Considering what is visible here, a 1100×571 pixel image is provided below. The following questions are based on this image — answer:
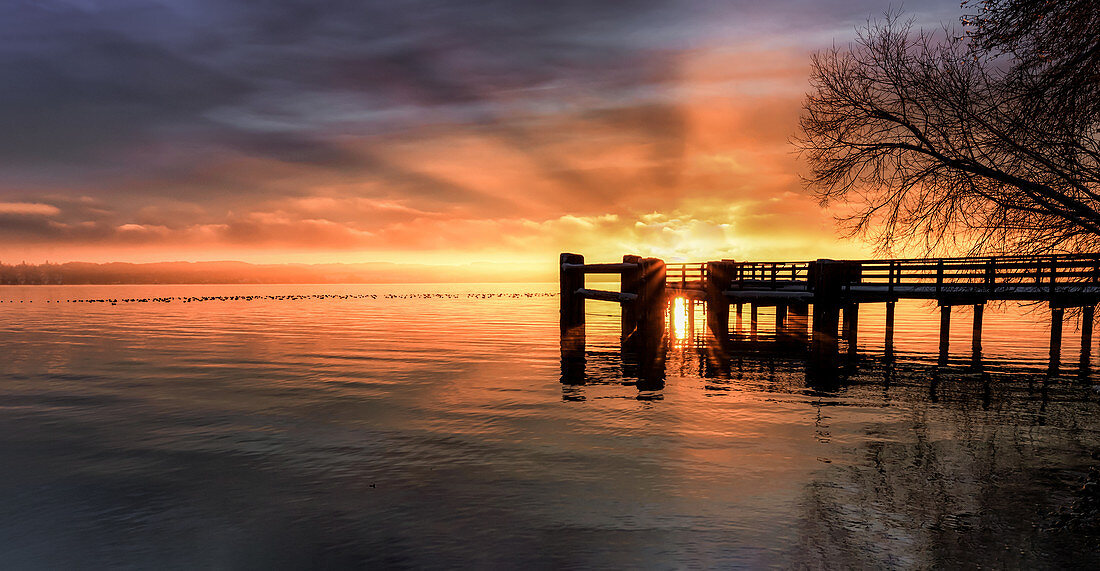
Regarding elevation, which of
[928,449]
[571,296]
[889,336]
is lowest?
[928,449]

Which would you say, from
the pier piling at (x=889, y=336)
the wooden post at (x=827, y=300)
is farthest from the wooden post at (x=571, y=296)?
the pier piling at (x=889, y=336)

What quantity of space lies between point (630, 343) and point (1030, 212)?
15271 millimetres

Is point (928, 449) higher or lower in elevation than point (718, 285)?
lower

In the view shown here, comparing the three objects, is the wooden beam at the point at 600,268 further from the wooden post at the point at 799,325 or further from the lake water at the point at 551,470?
the wooden post at the point at 799,325

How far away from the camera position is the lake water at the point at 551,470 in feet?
19.0

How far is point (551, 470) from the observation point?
8156 mm

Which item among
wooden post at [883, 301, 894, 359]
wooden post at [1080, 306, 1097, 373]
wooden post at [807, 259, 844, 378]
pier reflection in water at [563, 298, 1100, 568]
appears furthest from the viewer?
wooden post at [883, 301, 894, 359]

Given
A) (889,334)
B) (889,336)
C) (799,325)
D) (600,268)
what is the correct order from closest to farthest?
(600,268)
(889,336)
(889,334)
(799,325)

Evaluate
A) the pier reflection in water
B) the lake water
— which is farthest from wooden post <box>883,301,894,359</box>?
the lake water

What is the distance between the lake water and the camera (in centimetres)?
579

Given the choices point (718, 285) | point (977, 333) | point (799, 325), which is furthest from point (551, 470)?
point (799, 325)

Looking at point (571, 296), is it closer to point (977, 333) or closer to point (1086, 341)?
point (977, 333)

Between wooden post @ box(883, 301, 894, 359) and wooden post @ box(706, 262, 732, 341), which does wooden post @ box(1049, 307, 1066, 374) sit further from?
wooden post @ box(706, 262, 732, 341)

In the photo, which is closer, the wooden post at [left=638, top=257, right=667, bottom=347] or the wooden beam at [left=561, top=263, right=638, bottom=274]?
the wooden post at [left=638, top=257, right=667, bottom=347]
